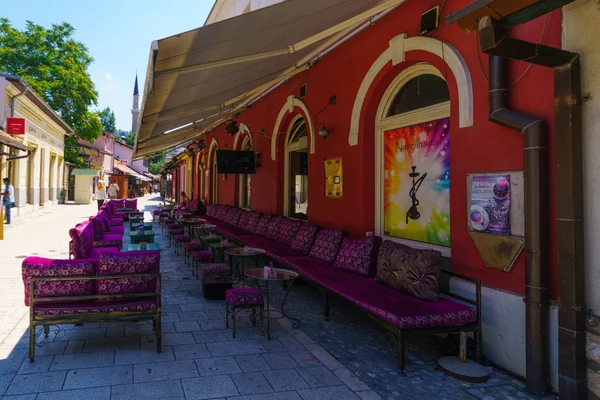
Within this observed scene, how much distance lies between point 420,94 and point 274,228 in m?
4.24

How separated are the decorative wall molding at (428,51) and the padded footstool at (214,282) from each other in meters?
2.74

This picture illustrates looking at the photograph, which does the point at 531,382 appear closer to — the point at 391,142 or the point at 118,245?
the point at 391,142

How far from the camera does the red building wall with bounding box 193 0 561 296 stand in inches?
135

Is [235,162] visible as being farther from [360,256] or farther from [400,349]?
[400,349]

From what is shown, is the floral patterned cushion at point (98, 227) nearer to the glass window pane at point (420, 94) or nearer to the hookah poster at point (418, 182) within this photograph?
the hookah poster at point (418, 182)

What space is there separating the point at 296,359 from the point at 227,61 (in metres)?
3.71

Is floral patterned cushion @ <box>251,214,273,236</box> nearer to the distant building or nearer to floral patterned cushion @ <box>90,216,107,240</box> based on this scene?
floral patterned cushion @ <box>90,216,107,240</box>

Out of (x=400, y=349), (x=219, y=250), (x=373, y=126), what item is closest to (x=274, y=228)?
(x=219, y=250)

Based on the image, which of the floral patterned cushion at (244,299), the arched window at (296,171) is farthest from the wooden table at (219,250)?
the floral patterned cushion at (244,299)

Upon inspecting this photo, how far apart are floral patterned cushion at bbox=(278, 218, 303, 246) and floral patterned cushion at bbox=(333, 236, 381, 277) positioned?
198cm

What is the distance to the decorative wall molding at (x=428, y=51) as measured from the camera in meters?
4.03

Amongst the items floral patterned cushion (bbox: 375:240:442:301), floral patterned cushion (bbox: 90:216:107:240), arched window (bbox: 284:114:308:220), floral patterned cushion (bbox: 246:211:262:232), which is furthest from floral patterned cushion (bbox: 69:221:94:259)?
arched window (bbox: 284:114:308:220)

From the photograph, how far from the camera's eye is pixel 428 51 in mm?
4543

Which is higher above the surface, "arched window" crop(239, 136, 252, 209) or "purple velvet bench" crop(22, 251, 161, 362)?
"arched window" crop(239, 136, 252, 209)
